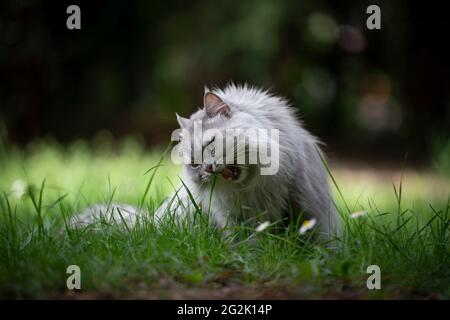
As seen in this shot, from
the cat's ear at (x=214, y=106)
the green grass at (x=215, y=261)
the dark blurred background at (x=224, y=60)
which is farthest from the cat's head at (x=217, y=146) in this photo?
the dark blurred background at (x=224, y=60)

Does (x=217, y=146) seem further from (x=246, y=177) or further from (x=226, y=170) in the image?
(x=246, y=177)

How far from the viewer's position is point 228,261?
2.96m

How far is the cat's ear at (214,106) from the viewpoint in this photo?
11.9ft

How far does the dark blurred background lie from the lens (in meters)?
8.81

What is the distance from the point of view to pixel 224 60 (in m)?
9.20

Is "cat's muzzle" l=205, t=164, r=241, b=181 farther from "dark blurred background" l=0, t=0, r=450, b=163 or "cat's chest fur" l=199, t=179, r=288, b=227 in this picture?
"dark blurred background" l=0, t=0, r=450, b=163

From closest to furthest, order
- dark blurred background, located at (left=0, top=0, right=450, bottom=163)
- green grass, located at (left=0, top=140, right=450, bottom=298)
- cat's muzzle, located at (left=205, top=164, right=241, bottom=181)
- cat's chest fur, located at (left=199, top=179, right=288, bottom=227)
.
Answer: green grass, located at (left=0, top=140, right=450, bottom=298)
cat's muzzle, located at (left=205, top=164, right=241, bottom=181)
cat's chest fur, located at (left=199, top=179, right=288, bottom=227)
dark blurred background, located at (left=0, top=0, right=450, bottom=163)

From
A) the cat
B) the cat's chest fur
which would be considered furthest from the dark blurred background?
the cat's chest fur

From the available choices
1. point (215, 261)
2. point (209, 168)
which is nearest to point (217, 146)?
point (209, 168)

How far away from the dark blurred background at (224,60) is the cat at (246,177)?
494 centimetres

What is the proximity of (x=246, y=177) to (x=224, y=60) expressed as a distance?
5.90m
